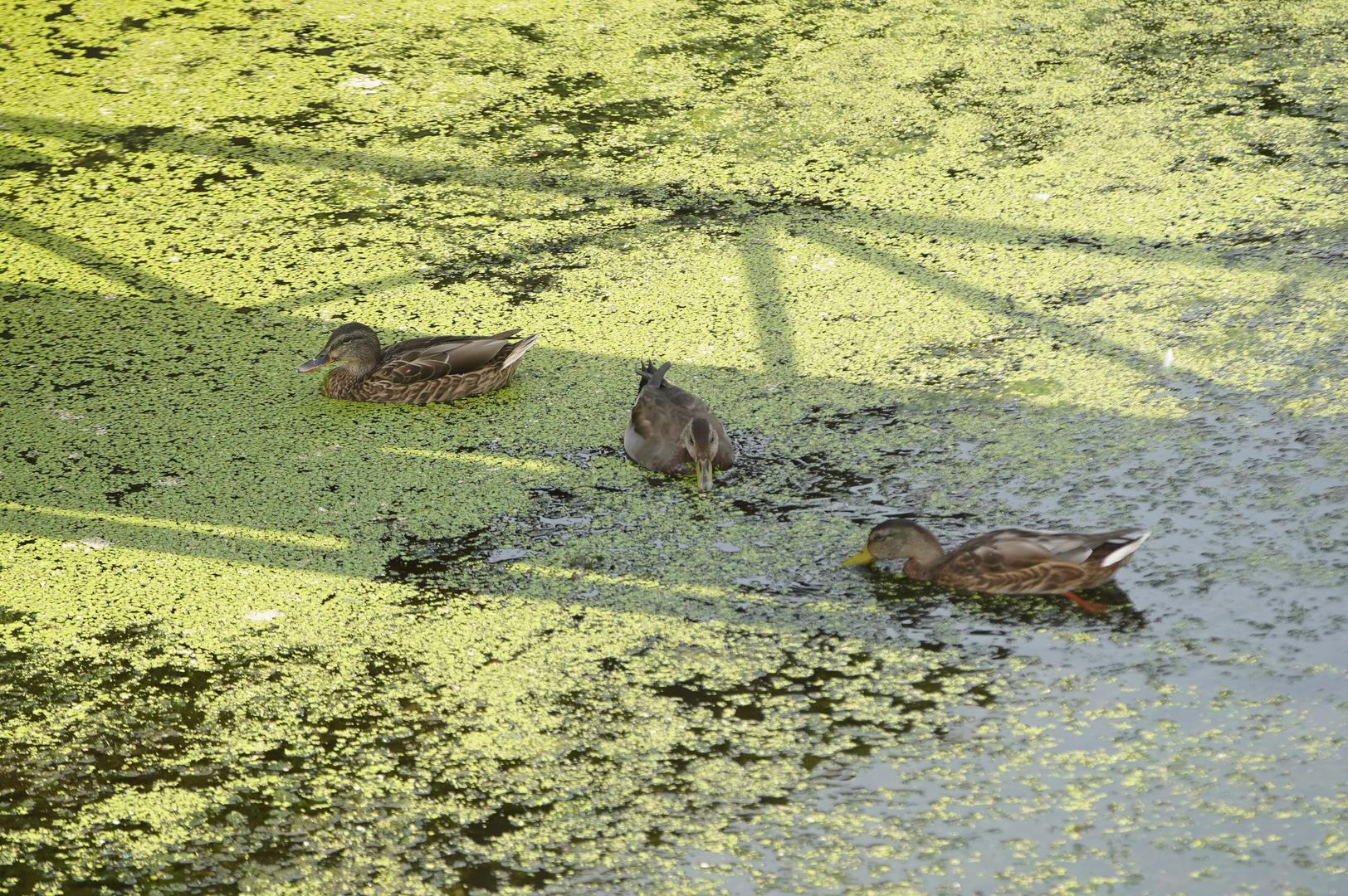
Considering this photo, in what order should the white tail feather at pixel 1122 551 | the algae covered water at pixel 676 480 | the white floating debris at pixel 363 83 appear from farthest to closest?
the white floating debris at pixel 363 83 < the white tail feather at pixel 1122 551 < the algae covered water at pixel 676 480

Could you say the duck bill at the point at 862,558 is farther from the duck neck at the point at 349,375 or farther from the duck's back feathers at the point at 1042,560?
the duck neck at the point at 349,375

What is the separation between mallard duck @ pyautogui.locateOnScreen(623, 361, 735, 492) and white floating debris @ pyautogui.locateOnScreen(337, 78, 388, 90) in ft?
9.37

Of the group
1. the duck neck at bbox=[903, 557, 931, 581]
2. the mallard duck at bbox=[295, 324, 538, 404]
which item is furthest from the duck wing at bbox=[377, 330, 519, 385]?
the duck neck at bbox=[903, 557, 931, 581]

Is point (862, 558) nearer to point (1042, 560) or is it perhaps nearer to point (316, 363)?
point (1042, 560)

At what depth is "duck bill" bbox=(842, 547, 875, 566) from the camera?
3281 millimetres

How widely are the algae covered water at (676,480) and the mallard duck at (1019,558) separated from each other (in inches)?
1.8

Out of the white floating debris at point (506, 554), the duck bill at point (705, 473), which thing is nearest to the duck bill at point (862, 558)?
the duck bill at point (705, 473)

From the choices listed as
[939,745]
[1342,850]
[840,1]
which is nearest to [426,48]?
[840,1]

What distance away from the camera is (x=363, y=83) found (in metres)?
6.17

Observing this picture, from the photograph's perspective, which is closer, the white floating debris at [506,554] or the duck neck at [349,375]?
the white floating debris at [506,554]

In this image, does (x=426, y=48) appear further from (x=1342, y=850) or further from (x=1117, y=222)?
(x=1342, y=850)

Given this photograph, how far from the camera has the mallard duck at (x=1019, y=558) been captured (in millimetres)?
3133

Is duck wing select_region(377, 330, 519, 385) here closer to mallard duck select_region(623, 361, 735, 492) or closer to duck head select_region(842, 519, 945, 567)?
mallard duck select_region(623, 361, 735, 492)

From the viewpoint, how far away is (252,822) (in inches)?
105
